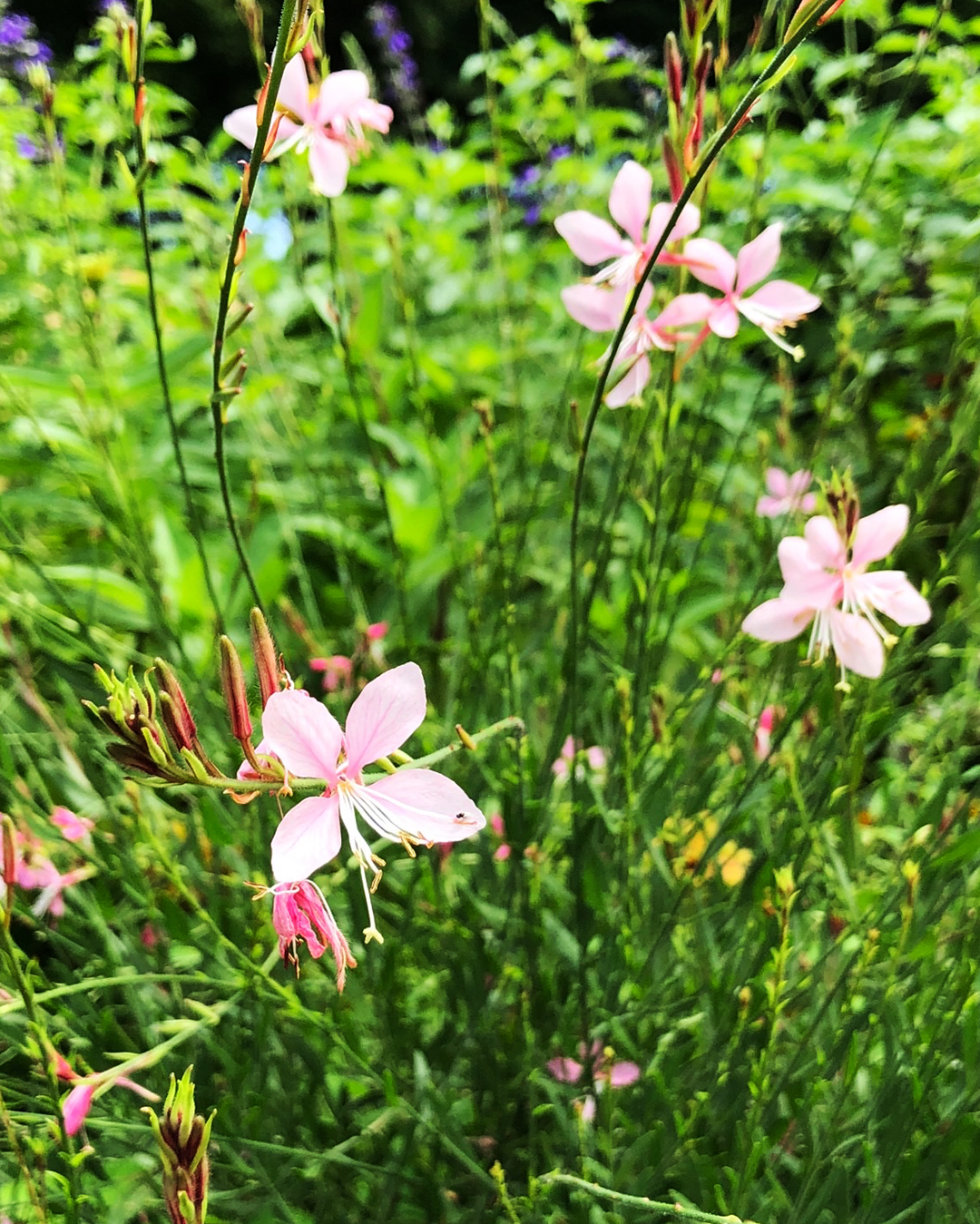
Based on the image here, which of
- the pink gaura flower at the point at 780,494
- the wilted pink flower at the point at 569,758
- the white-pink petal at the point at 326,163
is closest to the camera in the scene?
the white-pink petal at the point at 326,163

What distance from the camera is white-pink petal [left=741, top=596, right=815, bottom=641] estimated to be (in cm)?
51

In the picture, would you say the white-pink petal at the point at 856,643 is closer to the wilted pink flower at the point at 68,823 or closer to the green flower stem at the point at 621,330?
the green flower stem at the point at 621,330

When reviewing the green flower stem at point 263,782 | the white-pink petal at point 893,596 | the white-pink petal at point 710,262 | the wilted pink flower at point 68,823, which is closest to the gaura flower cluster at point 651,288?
the white-pink petal at point 710,262

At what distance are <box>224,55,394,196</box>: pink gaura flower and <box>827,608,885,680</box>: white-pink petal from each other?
36 cm

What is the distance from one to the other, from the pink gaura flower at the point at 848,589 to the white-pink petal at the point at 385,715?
0.77 ft

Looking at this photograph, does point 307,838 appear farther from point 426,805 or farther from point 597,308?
point 597,308

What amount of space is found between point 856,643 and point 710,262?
21 cm

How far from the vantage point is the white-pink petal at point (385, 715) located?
1.12 ft

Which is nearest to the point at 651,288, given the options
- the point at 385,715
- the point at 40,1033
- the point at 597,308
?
the point at 597,308

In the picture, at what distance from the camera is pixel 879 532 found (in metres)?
0.49

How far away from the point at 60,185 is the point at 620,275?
0.41m

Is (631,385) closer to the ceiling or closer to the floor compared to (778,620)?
closer to the ceiling

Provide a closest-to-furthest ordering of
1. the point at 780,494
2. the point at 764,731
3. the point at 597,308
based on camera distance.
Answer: the point at 597,308
the point at 764,731
the point at 780,494

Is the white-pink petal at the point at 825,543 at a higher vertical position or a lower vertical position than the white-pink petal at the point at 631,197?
lower
